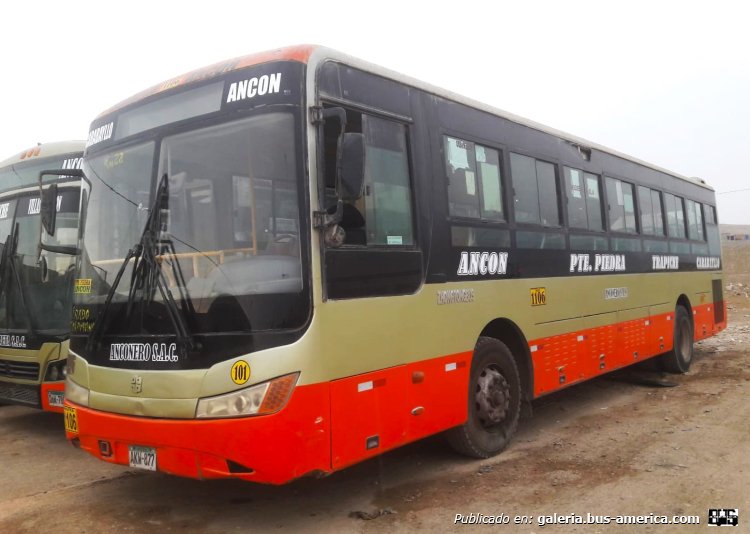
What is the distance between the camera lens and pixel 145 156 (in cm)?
452

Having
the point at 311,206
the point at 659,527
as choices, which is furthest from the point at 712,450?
the point at 311,206

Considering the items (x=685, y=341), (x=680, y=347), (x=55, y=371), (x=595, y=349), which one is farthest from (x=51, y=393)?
(x=685, y=341)

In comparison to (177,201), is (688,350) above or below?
below

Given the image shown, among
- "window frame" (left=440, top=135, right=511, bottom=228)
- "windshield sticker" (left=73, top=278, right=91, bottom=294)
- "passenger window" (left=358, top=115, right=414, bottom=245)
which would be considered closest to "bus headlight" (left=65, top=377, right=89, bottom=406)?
"windshield sticker" (left=73, top=278, right=91, bottom=294)

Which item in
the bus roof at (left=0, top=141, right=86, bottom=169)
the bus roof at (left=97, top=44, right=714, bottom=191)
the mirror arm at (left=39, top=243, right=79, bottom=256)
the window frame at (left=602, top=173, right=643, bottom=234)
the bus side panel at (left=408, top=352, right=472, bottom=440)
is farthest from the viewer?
the window frame at (left=602, top=173, right=643, bottom=234)

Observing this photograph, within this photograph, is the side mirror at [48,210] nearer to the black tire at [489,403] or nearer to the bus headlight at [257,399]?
the bus headlight at [257,399]

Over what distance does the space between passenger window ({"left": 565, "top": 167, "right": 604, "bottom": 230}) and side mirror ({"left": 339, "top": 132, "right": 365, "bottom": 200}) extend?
13.5ft

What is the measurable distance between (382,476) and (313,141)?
2.99m

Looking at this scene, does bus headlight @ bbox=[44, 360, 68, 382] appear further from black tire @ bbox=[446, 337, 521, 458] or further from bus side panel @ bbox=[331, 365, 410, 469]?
black tire @ bbox=[446, 337, 521, 458]

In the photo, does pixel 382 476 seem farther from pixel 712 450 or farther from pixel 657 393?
pixel 657 393

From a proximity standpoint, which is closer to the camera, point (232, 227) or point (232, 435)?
point (232, 435)

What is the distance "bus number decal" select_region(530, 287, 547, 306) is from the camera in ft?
21.4

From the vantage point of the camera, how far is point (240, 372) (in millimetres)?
3846

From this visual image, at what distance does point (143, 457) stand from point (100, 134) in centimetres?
252
